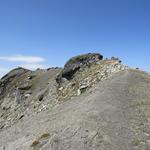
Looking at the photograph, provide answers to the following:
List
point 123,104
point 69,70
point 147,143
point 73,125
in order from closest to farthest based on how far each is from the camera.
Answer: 1. point 147,143
2. point 73,125
3. point 123,104
4. point 69,70

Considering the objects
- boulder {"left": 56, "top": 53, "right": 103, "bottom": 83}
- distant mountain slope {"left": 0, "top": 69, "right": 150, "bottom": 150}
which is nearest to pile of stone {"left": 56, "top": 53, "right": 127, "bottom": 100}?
boulder {"left": 56, "top": 53, "right": 103, "bottom": 83}

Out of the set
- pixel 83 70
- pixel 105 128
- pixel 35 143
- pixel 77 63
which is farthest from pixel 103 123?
pixel 77 63

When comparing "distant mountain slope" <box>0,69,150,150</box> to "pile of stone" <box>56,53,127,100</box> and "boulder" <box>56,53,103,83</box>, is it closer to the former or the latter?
"pile of stone" <box>56,53,127,100</box>

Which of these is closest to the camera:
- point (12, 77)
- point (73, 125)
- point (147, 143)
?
point (147, 143)

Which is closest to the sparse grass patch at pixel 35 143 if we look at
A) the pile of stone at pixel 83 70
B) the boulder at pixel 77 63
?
the pile of stone at pixel 83 70

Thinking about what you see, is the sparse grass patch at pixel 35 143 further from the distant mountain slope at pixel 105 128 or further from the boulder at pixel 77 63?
the boulder at pixel 77 63

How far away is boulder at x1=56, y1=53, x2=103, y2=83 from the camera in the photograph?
67.4 meters

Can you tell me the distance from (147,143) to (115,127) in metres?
3.39

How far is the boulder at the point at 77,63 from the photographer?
67431 mm

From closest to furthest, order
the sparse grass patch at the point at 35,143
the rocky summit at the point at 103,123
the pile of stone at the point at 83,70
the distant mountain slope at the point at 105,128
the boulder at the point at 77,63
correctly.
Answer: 1. the distant mountain slope at the point at 105,128
2. the rocky summit at the point at 103,123
3. the sparse grass patch at the point at 35,143
4. the pile of stone at the point at 83,70
5. the boulder at the point at 77,63

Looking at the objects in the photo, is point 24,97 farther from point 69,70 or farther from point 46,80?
point 69,70

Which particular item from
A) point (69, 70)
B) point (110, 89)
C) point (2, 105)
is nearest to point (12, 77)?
point (2, 105)

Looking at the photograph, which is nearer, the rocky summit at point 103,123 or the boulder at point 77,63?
the rocky summit at point 103,123

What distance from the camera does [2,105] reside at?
85.9 m
